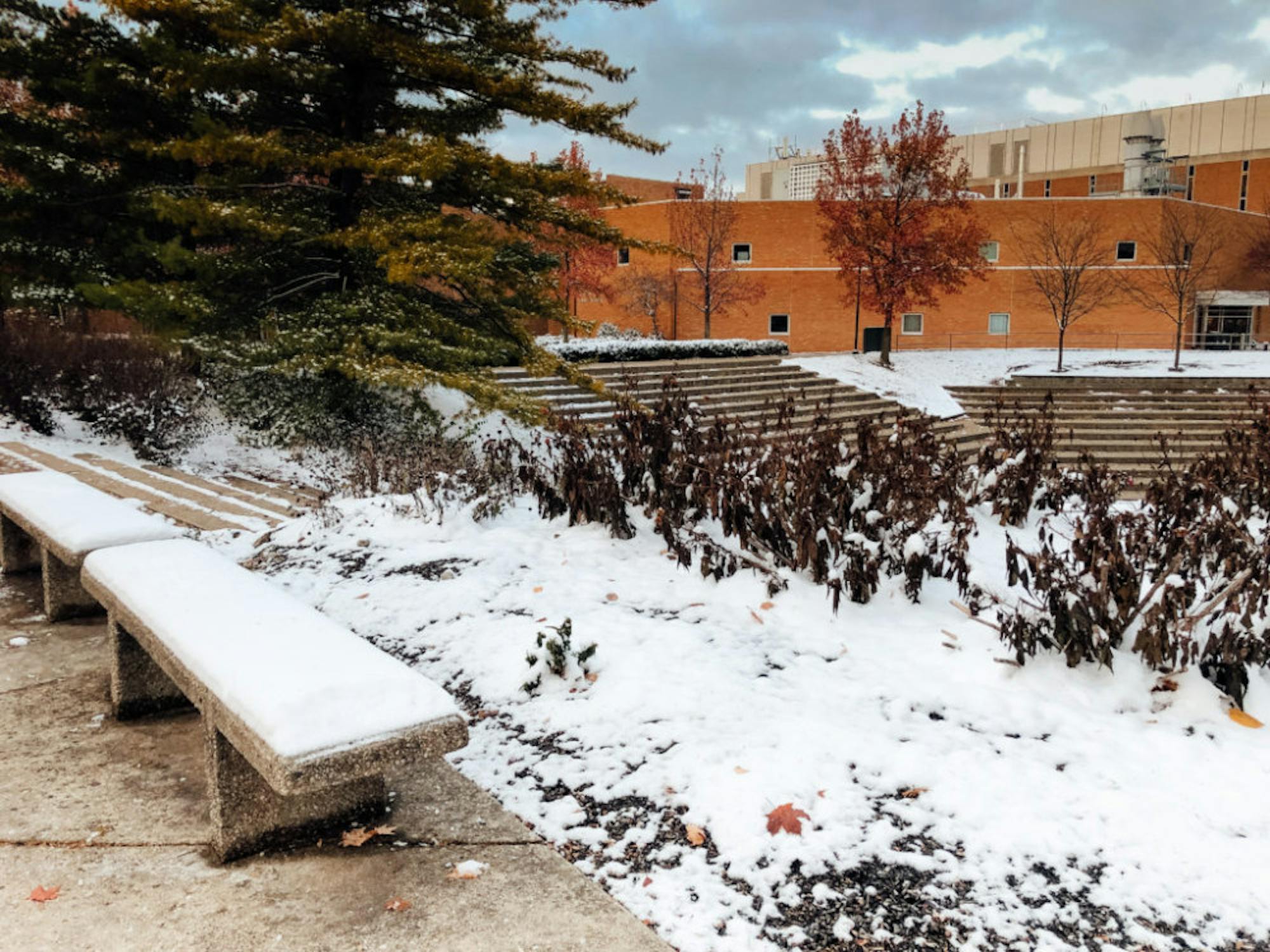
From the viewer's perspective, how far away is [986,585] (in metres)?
4.93

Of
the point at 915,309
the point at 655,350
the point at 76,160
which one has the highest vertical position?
the point at 76,160

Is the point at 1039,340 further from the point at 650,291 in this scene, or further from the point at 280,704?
the point at 280,704

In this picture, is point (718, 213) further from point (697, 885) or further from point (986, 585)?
point (697, 885)

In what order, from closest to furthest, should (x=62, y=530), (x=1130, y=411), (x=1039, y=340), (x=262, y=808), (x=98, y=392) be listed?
(x=262, y=808), (x=62, y=530), (x=98, y=392), (x=1130, y=411), (x=1039, y=340)

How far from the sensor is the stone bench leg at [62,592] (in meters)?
4.89

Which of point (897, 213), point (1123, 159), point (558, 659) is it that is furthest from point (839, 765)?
point (1123, 159)

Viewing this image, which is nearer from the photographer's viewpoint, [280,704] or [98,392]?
[280,704]

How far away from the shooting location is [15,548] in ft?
18.9

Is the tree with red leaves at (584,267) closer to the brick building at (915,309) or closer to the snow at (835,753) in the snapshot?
the brick building at (915,309)

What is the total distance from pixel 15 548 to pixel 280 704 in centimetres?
437

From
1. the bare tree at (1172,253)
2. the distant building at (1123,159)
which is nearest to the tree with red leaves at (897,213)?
the bare tree at (1172,253)

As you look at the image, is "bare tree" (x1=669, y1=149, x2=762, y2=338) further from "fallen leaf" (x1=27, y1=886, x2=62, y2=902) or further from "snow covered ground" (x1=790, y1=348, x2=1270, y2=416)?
"fallen leaf" (x1=27, y1=886, x2=62, y2=902)

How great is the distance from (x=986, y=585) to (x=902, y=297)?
78.2 ft

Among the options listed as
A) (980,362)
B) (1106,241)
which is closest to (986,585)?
(980,362)
